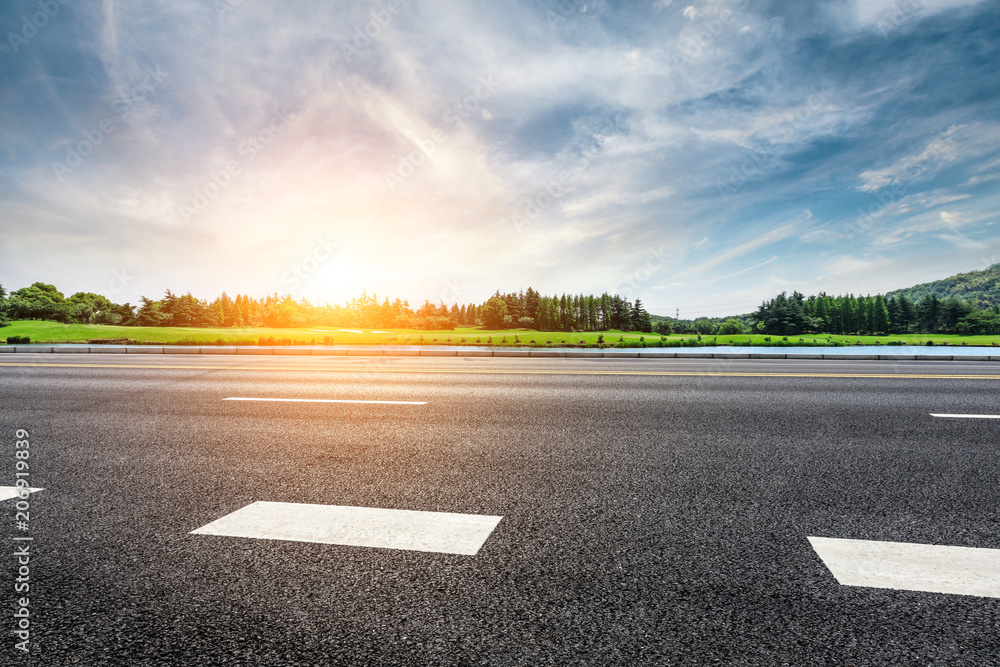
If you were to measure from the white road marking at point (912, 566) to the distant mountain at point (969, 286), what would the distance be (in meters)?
199

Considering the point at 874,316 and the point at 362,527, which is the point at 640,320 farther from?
the point at 362,527

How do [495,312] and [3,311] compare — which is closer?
[3,311]

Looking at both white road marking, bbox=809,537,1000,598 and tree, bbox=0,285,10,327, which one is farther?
tree, bbox=0,285,10,327

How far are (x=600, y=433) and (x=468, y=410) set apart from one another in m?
2.08

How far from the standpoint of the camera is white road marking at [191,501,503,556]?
2.60 m

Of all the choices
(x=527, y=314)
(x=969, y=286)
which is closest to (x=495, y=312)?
(x=527, y=314)

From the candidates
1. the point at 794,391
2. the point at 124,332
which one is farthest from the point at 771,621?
the point at 124,332

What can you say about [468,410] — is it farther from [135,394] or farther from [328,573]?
[135,394]

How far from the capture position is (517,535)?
105 inches

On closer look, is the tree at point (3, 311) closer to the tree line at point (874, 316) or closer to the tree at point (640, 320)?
the tree at point (640, 320)

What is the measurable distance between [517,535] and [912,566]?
1999 mm

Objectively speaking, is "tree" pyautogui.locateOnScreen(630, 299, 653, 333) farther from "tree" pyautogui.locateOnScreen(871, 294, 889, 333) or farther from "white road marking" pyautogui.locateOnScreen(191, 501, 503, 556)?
"white road marking" pyautogui.locateOnScreen(191, 501, 503, 556)

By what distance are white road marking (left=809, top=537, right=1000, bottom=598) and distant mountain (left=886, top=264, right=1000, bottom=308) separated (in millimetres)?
A: 199496

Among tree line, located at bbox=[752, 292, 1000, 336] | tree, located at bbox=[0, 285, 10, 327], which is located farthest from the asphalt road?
tree line, located at bbox=[752, 292, 1000, 336]
